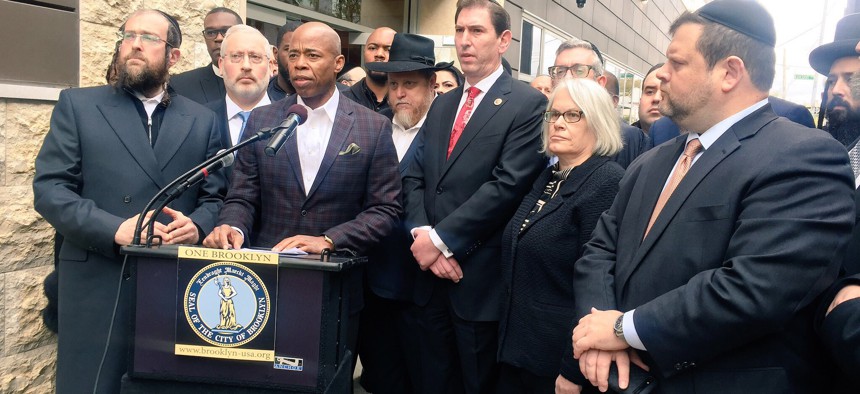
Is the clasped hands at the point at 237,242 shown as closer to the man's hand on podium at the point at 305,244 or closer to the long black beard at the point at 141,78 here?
the man's hand on podium at the point at 305,244

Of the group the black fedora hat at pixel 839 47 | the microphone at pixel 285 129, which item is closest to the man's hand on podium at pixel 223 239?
the microphone at pixel 285 129

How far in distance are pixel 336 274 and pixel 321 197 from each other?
89cm

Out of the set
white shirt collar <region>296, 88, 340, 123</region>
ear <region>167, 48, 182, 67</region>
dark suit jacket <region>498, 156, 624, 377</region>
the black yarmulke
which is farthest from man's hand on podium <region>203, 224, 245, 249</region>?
the black yarmulke

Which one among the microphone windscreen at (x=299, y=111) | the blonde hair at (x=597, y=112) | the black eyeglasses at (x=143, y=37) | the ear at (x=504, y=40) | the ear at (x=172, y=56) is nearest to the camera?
the microphone windscreen at (x=299, y=111)

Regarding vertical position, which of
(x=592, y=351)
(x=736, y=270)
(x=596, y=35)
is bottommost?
(x=592, y=351)

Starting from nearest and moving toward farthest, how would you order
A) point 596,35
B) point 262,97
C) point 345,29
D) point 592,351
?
point 592,351, point 262,97, point 345,29, point 596,35

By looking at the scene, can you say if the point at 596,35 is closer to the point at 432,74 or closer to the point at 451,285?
the point at 432,74

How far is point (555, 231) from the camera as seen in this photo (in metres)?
2.76

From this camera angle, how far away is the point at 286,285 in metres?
2.21

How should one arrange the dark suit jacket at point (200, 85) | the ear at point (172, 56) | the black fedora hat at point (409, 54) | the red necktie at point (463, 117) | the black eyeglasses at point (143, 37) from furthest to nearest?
1. the dark suit jacket at point (200, 85)
2. the black fedora hat at point (409, 54)
3. the red necktie at point (463, 117)
4. the ear at point (172, 56)
5. the black eyeglasses at point (143, 37)

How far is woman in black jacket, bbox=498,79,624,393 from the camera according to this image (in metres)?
2.75

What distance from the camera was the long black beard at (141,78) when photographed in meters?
3.09

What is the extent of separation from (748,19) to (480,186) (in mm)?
1553

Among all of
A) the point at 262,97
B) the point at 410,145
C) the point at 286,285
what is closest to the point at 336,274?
the point at 286,285
